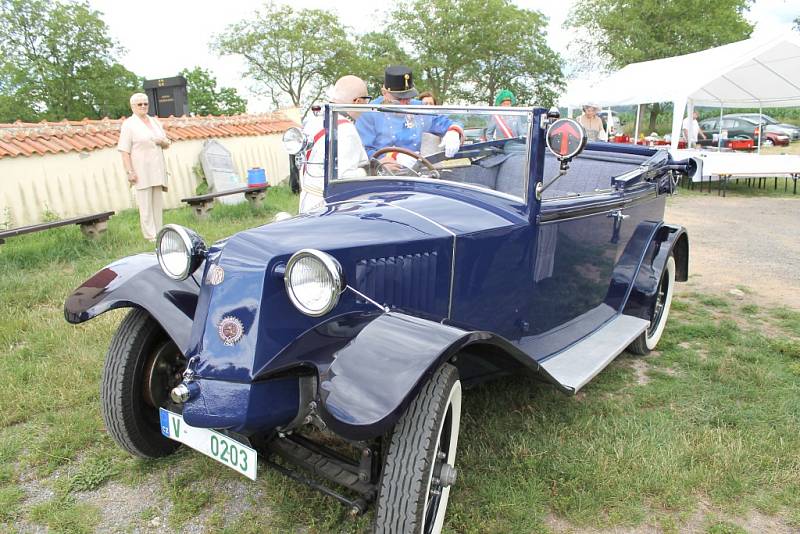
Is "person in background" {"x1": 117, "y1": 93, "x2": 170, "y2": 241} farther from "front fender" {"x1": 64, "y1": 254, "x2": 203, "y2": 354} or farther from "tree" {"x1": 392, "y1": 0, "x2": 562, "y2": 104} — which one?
"tree" {"x1": 392, "y1": 0, "x2": 562, "y2": 104}

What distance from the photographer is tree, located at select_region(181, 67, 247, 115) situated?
3141 centimetres

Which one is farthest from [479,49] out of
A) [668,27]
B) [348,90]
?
[348,90]

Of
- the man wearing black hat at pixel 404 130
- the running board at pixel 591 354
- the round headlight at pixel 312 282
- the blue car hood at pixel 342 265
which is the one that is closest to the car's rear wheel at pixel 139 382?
the blue car hood at pixel 342 265

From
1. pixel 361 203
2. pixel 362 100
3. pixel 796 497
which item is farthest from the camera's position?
pixel 362 100

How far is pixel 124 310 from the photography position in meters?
4.46

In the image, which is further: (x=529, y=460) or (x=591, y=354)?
(x=591, y=354)

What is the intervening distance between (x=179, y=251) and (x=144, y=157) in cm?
454

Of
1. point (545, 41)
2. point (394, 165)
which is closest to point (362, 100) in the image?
point (394, 165)

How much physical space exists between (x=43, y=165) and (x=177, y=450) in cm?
657

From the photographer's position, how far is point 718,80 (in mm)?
14031

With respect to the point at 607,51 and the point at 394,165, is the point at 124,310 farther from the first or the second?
the point at 607,51

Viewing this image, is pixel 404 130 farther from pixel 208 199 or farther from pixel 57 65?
pixel 57 65

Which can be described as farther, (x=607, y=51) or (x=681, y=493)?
(x=607, y=51)

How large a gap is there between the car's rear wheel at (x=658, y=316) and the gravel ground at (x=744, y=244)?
1.25m
